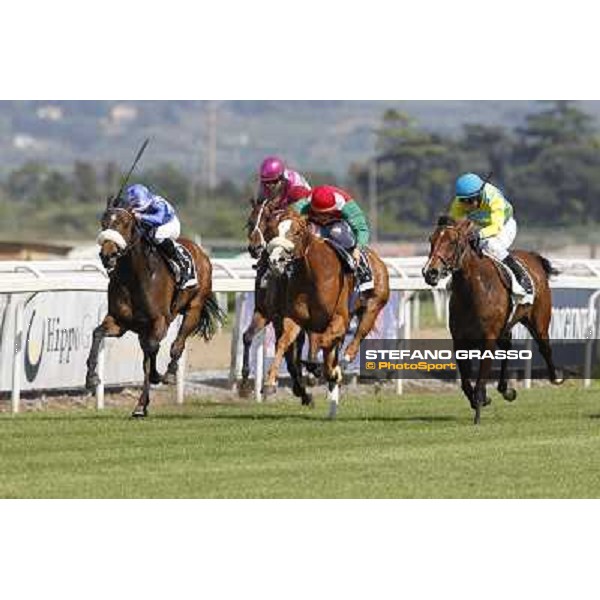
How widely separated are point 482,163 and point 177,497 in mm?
86289

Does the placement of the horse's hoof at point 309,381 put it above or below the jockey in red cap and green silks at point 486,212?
below

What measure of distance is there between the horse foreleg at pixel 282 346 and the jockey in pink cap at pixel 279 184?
2.48 feet

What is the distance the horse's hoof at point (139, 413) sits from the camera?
1412 centimetres

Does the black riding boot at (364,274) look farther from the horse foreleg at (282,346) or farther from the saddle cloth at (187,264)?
the saddle cloth at (187,264)

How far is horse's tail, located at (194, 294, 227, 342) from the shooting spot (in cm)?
1555

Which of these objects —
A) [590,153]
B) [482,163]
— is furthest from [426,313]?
[482,163]

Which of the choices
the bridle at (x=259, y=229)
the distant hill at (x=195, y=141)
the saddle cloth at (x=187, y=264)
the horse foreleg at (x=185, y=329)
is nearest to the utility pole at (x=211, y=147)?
the horse foreleg at (x=185, y=329)

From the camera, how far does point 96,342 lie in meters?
13.9

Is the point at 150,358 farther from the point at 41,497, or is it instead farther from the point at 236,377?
the point at 41,497

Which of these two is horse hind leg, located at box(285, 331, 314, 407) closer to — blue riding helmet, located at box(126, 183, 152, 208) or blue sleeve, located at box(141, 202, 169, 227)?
blue sleeve, located at box(141, 202, 169, 227)

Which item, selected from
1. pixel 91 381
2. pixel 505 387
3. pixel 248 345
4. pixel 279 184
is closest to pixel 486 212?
pixel 505 387

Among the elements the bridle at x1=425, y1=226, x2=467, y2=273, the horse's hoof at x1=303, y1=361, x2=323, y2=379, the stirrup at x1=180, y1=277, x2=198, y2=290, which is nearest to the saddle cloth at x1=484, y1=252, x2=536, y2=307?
the bridle at x1=425, y1=226, x2=467, y2=273

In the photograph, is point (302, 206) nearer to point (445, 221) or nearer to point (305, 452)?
point (445, 221)

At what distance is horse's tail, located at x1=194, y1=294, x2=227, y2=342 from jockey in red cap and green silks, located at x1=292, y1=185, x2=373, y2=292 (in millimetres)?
1206
